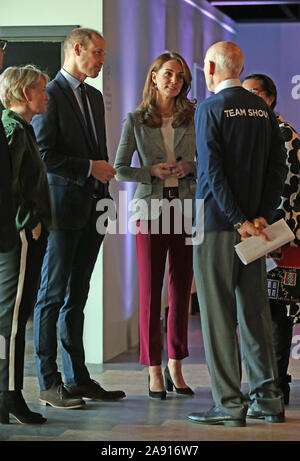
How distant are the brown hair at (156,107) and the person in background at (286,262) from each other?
0.37 m

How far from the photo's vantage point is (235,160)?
3.98m

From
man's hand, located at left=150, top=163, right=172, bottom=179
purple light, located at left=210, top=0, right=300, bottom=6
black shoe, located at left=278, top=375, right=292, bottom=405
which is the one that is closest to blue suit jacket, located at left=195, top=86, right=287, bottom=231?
man's hand, located at left=150, top=163, right=172, bottom=179

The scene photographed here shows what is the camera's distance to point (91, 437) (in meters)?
3.91

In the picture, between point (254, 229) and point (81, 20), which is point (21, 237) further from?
point (81, 20)

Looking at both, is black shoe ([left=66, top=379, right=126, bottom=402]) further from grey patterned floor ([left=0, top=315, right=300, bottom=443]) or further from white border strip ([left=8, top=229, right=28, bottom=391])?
white border strip ([left=8, top=229, right=28, bottom=391])

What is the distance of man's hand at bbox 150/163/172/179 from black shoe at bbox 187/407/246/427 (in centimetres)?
125

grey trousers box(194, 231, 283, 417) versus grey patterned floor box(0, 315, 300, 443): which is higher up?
grey trousers box(194, 231, 283, 417)

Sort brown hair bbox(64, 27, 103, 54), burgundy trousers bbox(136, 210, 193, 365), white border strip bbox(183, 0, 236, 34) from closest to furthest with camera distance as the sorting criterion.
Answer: brown hair bbox(64, 27, 103, 54) → burgundy trousers bbox(136, 210, 193, 365) → white border strip bbox(183, 0, 236, 34)

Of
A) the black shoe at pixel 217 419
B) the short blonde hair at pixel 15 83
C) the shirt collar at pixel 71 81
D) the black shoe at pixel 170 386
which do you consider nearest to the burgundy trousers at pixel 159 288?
the black shoe at pixel 170 386

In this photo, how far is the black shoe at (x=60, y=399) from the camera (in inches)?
176

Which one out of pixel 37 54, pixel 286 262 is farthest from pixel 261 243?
pixel 37 54

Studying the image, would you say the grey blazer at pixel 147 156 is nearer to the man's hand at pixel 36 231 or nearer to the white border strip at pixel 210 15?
the man's hand at pixel 36 231

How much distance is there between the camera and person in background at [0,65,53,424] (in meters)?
3.97

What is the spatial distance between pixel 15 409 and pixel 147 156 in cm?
151
